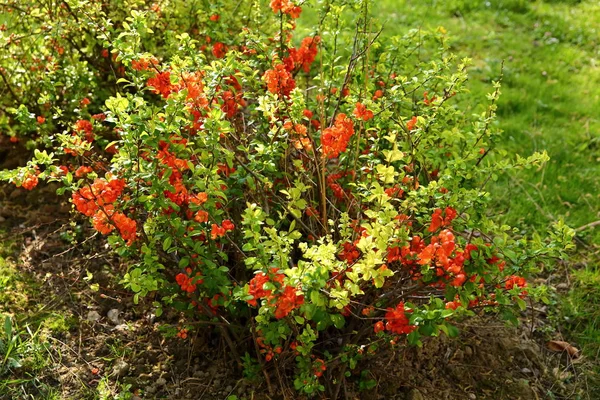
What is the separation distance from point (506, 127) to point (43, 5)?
3080 millimetres

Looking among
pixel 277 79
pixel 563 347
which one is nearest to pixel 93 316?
pixel 277 79

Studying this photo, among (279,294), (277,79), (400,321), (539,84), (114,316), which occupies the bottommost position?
(114,316)

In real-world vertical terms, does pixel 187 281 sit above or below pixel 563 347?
above

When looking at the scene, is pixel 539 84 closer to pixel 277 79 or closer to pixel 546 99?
pixel 546 99

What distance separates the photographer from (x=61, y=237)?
11.1 ft

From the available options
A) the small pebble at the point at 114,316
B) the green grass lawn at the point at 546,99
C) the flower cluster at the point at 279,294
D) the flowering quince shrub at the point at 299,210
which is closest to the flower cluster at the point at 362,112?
the flowering quince shrub at the point at 299,210

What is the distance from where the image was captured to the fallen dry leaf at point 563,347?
308 cm

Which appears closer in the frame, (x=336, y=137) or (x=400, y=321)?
(x=400, y=321)

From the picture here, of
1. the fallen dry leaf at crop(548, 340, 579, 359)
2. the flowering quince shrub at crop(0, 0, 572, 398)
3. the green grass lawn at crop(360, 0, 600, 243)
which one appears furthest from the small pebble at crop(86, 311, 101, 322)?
the fallen dry leaf at crop(548, 340, 579, 359)

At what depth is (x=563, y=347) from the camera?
3104 millimetres

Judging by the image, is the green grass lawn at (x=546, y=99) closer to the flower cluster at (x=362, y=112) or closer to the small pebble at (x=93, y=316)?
the flower cluster at (x=362, y=112)

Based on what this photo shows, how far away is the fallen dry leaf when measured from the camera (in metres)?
3.08

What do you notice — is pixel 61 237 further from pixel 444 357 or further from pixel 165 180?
pixel 444 357

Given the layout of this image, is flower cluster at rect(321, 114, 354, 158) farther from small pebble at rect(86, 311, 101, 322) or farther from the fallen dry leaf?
the fallen dry leaf
